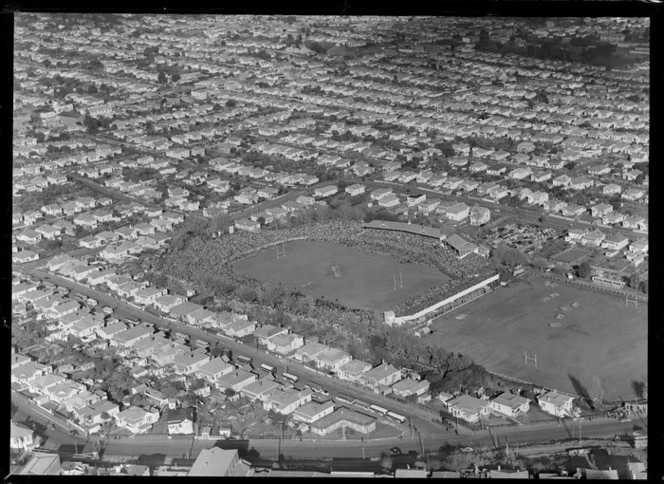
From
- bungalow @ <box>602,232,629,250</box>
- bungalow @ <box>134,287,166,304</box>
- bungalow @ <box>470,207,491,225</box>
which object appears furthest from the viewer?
bungalow @ <box>470,207,491,225</box>

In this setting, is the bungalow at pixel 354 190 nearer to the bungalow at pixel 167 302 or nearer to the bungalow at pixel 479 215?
the bungalow at pixel 479 215

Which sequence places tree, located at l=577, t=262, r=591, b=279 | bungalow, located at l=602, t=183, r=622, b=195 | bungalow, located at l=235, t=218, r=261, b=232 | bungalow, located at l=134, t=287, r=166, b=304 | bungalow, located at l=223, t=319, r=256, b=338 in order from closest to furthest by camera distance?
bungalow, located at l=223, t=319, r=256, b=338
bungalow, located at l=134, t=287, r=166, b=304
tree, located at l=577, t=262, r=591, b=279
bungalow, located at l=235, t=218, r=261, b=232
bungalow, located at l=602, t=183, r=622, b=195

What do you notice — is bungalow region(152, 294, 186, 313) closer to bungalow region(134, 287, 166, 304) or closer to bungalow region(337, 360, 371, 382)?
bungalow region(134, 287, 166, 304)

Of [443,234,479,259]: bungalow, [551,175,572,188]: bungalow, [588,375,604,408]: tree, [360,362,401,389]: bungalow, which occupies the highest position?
[588,375,604,408]: tree

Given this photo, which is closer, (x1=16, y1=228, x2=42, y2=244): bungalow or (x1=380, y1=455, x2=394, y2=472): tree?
(x1=380, y1=455, x2=394, y2=472): tree

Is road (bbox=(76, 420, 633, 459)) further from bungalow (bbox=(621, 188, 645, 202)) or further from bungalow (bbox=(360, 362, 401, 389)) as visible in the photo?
bungalow (bbox=(621, 188, 645, 202))

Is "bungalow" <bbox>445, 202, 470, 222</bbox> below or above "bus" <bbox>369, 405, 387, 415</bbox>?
below

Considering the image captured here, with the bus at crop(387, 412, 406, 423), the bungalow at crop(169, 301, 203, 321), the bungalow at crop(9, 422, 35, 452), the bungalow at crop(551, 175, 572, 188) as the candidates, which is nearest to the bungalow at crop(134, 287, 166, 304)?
the bungalow at crop(169, 301, 203, 321)
